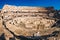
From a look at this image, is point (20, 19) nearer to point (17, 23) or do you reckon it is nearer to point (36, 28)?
point (17, 23)

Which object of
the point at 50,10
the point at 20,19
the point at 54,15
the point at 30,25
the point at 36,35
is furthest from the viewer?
the point at 50,10

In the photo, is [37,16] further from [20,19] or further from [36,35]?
[36,35]

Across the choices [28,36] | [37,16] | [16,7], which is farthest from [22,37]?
[16,7]

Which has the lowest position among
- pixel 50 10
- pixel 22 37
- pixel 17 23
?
pixel 22 37

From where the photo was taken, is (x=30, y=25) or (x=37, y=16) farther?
A: (x=37, y=16)

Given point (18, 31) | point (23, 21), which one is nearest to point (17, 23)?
point (23, 21)

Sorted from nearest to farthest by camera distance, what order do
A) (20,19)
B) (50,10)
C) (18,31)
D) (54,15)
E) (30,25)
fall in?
(18,31) < (30,25) < (20,19) < (54,15) < (50,10)

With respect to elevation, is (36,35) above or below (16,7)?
below
